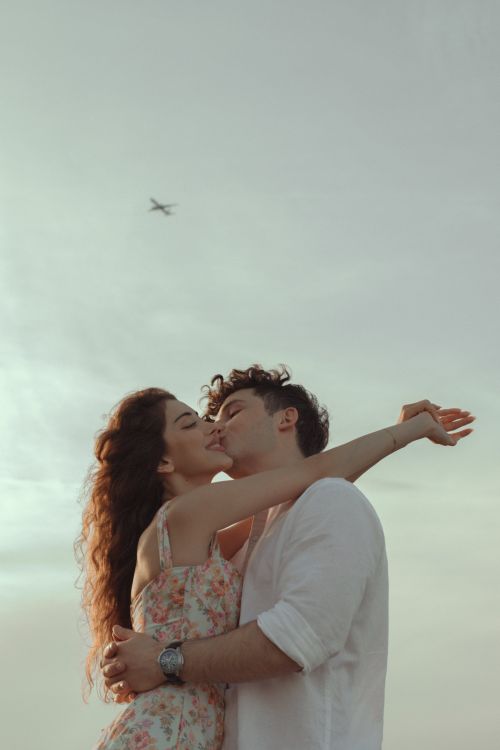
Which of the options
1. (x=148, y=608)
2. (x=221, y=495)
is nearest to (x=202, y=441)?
(x=221, y=495)

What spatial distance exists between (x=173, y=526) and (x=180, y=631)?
58 centimetres

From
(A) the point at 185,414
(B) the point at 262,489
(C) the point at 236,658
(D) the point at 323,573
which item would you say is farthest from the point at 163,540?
(A) the point at 185,414

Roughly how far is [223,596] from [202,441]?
1.17 meters

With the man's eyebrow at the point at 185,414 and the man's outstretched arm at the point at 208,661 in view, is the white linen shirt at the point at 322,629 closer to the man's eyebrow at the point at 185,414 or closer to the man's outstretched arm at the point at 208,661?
the man's outstretched arm at the point at 208,661

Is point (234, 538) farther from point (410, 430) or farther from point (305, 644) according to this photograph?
point (305, 644)

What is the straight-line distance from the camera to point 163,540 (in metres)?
5.52

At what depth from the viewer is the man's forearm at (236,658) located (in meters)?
4.87

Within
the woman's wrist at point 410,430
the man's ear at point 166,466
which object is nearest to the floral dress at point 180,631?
the man's ear at point 166,466

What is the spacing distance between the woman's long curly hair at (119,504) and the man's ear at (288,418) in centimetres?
84

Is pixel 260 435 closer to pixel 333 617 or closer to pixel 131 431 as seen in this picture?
pixel 131 431

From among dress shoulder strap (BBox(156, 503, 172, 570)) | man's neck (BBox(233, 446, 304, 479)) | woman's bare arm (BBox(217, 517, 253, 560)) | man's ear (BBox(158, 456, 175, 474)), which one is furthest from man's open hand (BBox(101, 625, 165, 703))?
man's neck (BBox(233, 446, 304, 479))

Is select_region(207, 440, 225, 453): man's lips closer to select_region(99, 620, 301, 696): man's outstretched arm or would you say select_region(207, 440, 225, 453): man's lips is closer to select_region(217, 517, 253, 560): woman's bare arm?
select_region(217, 517, 253, 560): woman's bare arm

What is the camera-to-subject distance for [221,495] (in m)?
5.54

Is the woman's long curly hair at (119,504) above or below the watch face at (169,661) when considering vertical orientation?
above
